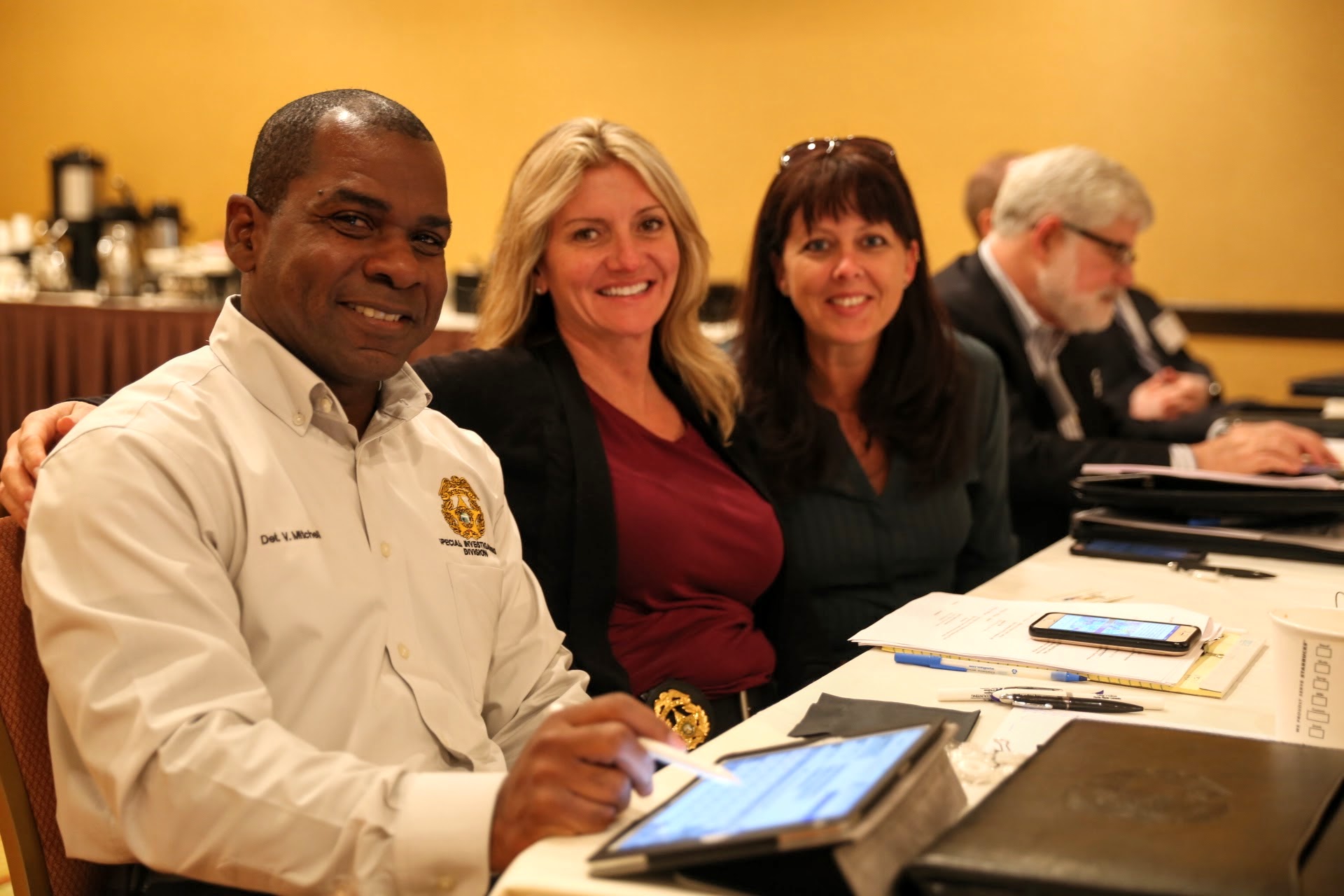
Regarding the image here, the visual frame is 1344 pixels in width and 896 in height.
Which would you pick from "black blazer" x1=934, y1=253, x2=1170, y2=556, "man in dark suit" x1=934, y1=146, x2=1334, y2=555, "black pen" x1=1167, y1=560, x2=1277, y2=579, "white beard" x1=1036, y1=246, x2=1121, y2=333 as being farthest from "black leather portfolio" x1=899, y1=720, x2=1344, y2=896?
"white beard" x1=1036, y1=246, x2=1121, y2=333

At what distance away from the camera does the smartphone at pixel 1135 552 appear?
212cm

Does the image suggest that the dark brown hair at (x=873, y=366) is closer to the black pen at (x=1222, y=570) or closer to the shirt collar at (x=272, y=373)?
the black pen at (x=1222, y=570)

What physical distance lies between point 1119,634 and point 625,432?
0.86 meters

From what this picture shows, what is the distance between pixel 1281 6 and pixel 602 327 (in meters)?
4.67

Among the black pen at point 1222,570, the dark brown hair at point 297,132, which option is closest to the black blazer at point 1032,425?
the black pen at point 1222,570

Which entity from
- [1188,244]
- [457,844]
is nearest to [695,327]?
[457,844]

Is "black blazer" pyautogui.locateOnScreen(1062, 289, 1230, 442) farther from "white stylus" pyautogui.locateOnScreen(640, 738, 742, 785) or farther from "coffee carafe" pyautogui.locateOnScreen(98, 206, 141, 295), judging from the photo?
"coffee carafe" pyautogui.locateOnScreen(98, 206, 141, 295)

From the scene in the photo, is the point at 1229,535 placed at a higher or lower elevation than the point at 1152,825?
lower

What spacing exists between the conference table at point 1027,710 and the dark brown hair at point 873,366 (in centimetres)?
33

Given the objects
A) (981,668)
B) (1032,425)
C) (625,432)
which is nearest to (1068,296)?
(1032,425)

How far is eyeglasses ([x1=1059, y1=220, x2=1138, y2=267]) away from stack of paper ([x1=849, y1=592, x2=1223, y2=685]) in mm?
1771

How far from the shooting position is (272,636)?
47.9 inches

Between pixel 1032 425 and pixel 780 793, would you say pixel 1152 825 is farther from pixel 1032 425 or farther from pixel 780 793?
pixel 1032 425

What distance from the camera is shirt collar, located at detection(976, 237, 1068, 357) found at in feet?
10.6
